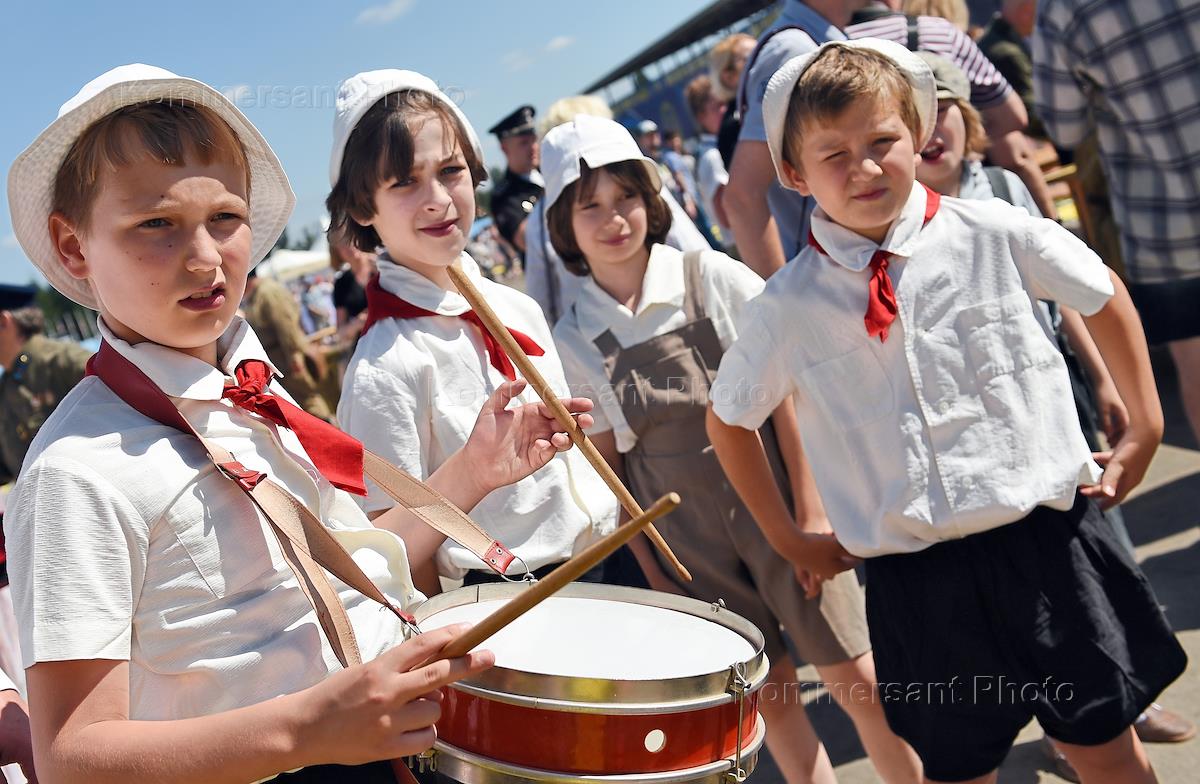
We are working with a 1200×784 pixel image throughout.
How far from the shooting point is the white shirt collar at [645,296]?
2943 mm

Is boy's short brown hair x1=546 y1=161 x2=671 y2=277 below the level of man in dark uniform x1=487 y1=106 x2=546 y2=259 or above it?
below

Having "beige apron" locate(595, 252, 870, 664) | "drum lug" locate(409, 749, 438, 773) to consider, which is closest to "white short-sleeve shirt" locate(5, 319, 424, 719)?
"drum lug" locate(409, 749, 438, 773)

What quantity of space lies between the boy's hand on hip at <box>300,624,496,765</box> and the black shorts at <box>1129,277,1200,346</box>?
2917mm

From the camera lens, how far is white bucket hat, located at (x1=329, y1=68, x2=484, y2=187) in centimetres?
252

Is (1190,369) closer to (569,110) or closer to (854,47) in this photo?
(854,47)

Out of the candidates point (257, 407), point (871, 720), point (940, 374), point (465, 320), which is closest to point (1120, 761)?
point (871, 720)

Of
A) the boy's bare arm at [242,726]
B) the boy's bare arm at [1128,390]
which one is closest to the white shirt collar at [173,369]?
the boy's bare arm at [242,726]

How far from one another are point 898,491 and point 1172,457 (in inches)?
138

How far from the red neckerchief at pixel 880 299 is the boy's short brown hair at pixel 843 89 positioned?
0.26 m

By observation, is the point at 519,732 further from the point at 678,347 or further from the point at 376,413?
the point at 678,347

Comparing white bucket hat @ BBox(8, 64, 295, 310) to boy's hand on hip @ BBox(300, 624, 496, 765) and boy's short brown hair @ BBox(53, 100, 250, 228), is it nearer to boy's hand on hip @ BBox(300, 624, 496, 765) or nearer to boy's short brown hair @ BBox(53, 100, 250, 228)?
boy's short brown hair @ BBox(53, 100, 250, 228)

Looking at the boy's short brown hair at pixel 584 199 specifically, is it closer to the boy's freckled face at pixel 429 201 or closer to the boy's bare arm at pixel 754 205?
the boy's bare arm at pixel 754 205

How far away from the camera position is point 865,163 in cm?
218

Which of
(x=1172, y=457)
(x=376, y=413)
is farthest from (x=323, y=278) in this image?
(x=376, y=413)
